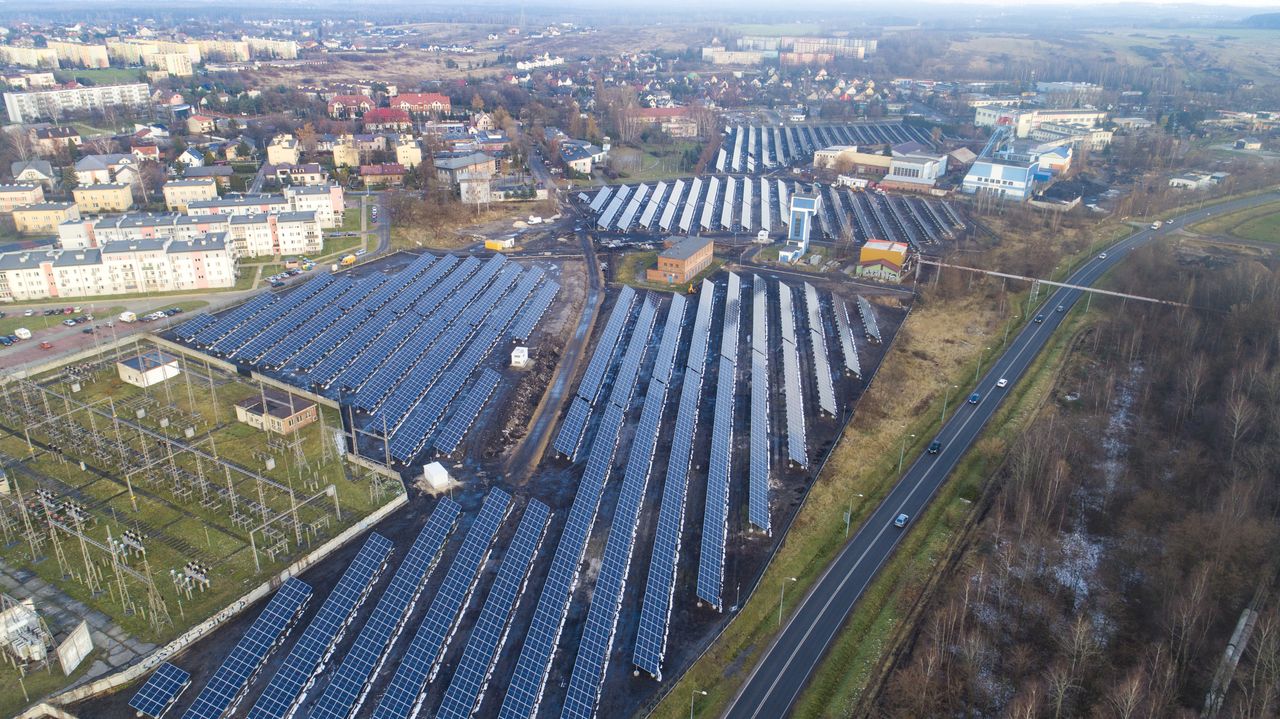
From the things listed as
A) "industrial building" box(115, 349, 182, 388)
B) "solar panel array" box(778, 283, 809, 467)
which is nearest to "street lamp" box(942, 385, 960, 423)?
"solar panel array" box(778, 283, 809, 467)

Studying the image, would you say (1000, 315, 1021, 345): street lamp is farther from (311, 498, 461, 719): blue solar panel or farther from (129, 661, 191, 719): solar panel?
(129, 661, 191, 719): solar panel

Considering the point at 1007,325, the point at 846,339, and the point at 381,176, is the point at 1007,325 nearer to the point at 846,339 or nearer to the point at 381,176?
the point at 846,339

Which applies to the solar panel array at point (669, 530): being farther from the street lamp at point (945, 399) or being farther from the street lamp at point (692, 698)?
the street lamp at point (945, 399)

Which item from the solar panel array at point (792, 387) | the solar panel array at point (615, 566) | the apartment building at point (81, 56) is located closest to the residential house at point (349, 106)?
the apartment building at point (81, 56)

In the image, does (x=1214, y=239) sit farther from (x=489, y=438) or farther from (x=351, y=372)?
(x=351, y=372)

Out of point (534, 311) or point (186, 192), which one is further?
point (186, 192)

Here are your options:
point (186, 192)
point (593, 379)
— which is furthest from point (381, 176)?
point (593, 379)

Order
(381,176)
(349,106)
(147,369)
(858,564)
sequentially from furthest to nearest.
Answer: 1. (349,106)
2. (381,176)
3. (147,369)
4. (858,564)

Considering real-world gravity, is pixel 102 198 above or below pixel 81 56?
below
